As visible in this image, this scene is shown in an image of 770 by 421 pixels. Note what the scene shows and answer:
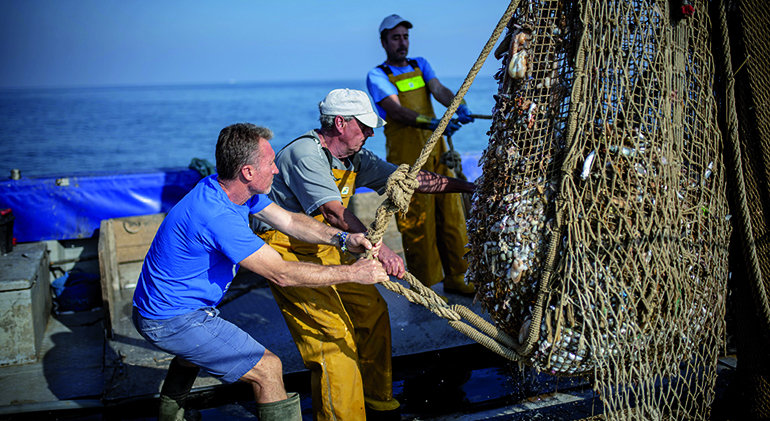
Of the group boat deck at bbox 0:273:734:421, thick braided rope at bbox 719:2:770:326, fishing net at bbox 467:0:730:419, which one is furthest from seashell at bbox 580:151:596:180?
boat deck at bbox 0:273:734:421

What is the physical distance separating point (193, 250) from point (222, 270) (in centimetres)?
24

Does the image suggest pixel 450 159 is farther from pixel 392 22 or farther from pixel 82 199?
pixel 82 199

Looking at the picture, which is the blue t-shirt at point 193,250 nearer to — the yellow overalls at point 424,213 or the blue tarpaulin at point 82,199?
the yellow overalls at point 424,213

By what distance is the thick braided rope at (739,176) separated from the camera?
95.3 inches

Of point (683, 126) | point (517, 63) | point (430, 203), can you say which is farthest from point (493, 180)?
point (430, 203)

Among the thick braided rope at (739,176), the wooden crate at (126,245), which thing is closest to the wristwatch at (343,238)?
the thick braided rope at (739,176)

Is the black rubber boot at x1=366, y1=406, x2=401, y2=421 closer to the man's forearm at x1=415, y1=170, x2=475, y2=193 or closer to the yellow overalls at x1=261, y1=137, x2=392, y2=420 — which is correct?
the yellow overalls at x1=261, y1=137, x2=392, y2=420

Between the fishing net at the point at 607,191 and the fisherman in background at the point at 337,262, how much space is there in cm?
69

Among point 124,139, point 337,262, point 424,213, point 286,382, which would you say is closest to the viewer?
point 337,262

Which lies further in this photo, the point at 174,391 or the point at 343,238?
the point at 174,391

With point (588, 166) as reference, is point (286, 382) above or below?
below

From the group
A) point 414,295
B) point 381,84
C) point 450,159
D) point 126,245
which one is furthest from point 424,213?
point 126,245

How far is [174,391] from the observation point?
2.74 m

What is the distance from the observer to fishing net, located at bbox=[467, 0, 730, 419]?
214 cm
